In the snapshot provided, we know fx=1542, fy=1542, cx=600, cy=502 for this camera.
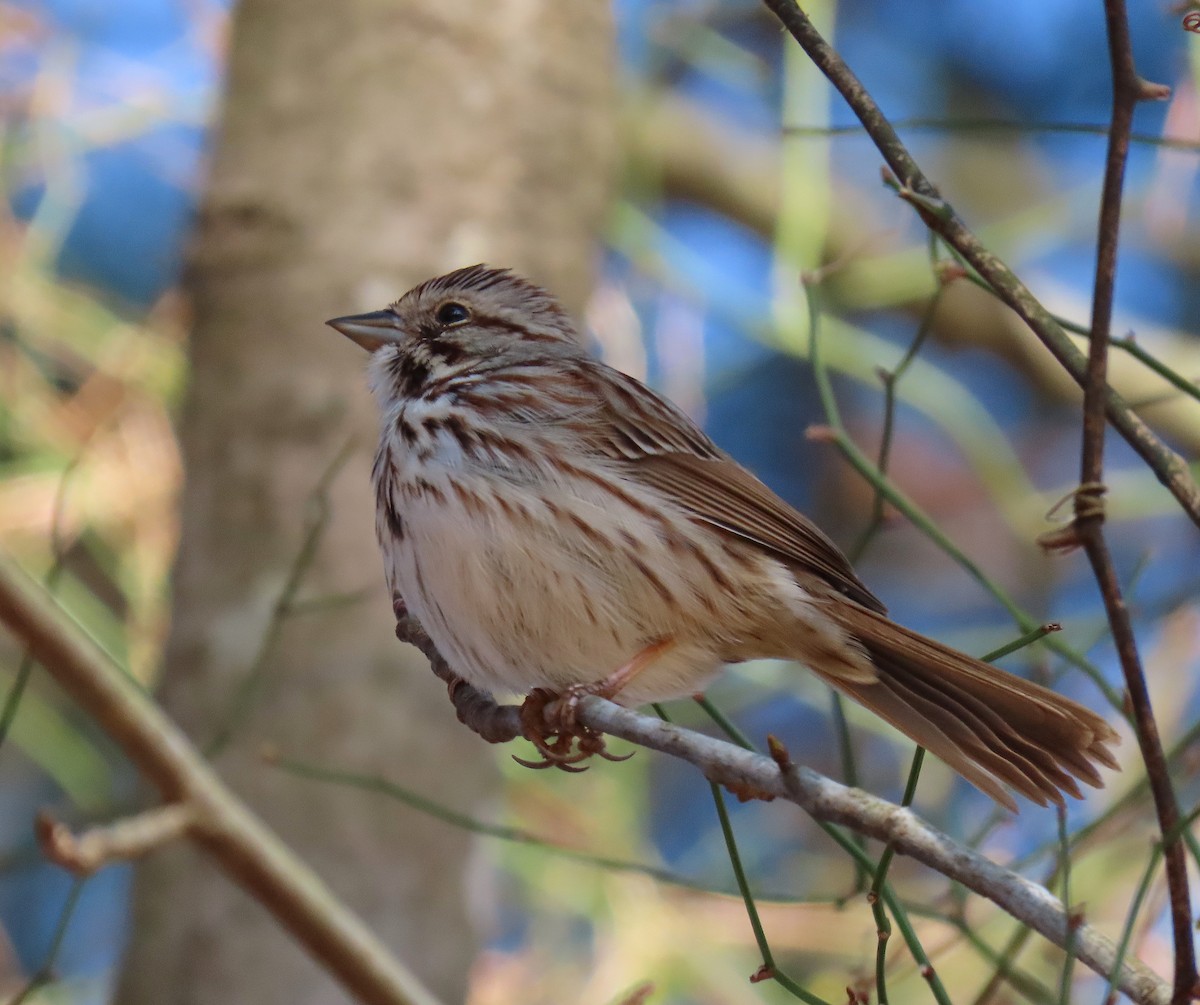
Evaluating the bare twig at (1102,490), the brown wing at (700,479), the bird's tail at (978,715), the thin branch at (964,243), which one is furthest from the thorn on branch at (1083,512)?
the brown wing at (700,479)

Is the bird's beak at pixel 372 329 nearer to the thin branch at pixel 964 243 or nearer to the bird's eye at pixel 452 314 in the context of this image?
the bird's eye at pixel 452 314

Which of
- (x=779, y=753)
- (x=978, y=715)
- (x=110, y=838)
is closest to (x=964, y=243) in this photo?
(x=779, y=753)

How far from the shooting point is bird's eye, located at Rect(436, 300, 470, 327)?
3.21m

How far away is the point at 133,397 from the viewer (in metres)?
5.05

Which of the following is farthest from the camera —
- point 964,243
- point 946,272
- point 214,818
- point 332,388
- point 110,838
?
point 332,388

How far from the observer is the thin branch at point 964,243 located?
1562mm

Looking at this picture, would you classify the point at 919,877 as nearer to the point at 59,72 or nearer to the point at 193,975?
the point at 193,975

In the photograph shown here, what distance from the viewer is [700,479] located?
116 inches

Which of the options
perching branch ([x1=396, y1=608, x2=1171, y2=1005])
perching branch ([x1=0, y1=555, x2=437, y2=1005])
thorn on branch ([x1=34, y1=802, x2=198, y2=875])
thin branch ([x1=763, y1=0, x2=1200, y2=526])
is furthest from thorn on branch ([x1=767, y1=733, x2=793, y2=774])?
perching branch ([x1=0, y1=555, x2=437, y2=1005])

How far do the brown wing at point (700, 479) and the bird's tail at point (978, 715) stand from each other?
11cm

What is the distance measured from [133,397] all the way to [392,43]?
59.4 inches

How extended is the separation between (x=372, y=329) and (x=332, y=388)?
1.00m

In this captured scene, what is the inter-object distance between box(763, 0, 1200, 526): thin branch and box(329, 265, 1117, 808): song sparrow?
851 millimetres

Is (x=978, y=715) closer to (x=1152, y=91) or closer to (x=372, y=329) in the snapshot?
(x=1152, y=91)
